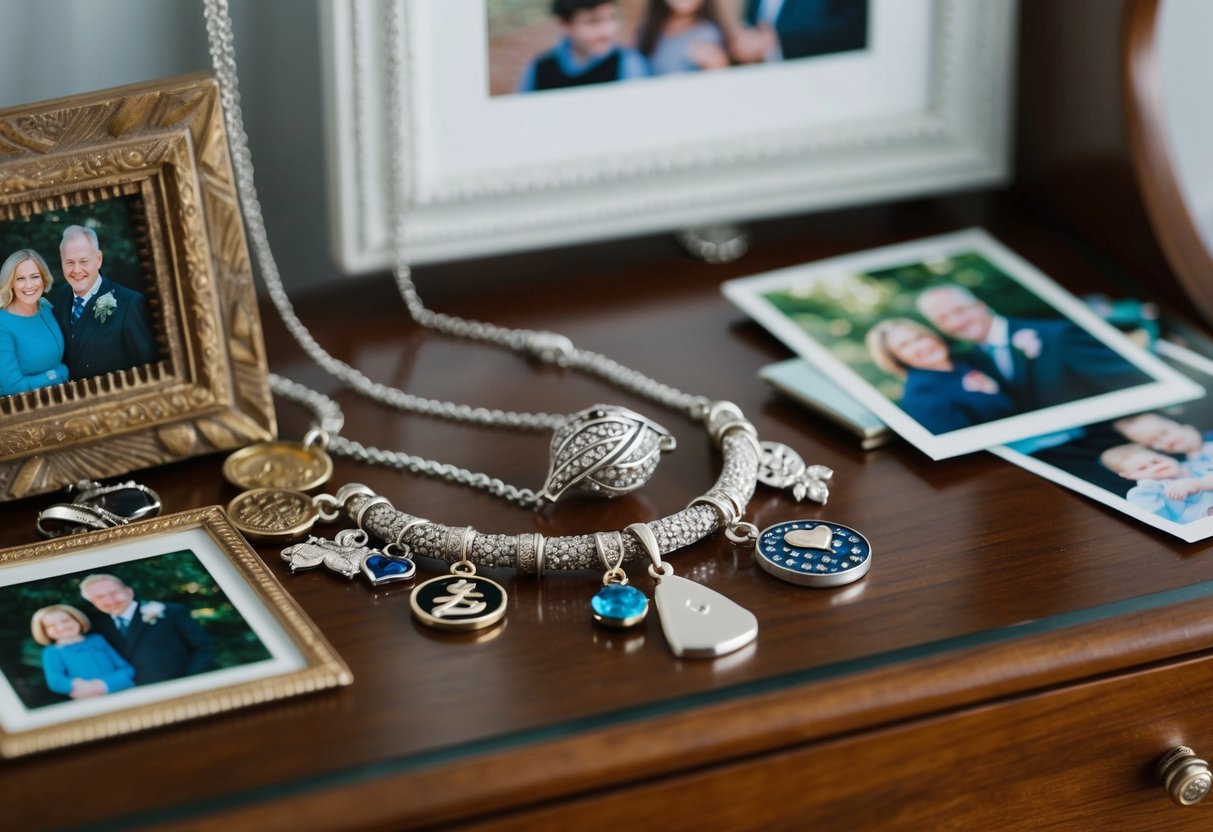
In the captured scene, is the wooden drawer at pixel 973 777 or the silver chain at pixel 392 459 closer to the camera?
the wooden drawer at pixel 973 777

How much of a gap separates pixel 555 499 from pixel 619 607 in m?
0.11

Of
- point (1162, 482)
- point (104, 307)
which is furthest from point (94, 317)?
point (1162, 482)

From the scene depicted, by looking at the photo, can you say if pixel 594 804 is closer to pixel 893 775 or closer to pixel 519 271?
pixel 893 775

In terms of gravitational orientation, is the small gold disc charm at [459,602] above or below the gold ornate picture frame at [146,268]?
below

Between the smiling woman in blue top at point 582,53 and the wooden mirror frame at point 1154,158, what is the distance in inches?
14.1

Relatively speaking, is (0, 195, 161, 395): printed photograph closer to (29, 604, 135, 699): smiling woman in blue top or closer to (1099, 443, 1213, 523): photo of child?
(29, 604, 135, 699): smiling woman in blue top

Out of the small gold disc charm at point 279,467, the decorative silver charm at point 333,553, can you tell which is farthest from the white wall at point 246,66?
the decorative silver charm at point 333,553

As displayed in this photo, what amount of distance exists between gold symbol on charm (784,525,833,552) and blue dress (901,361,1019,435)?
14 cm

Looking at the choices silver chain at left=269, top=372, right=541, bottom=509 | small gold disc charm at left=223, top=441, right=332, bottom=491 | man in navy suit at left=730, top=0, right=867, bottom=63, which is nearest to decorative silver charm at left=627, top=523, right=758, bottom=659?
silver chain at left=269, top=372, right=541, bottom=509

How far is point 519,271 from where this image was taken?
1064 millimetres

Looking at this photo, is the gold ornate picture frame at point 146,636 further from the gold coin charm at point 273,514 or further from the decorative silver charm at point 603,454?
the decorative silver charm at point 603,454

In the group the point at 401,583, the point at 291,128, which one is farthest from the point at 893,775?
the point at 291,128

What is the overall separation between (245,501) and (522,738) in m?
0.25

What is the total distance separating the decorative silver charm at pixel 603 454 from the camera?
29.9 inches
